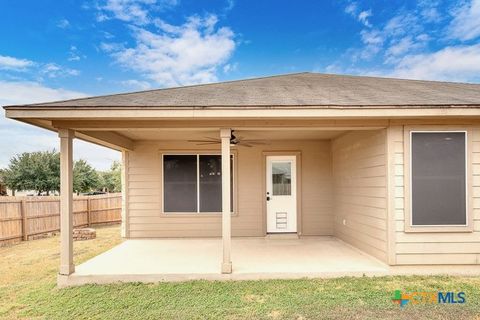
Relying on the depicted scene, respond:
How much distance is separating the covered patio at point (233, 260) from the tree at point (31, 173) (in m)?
19.9

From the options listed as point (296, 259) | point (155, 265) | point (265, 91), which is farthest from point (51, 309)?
point (265, 91)

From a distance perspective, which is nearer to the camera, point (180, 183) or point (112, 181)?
point (180, 183)

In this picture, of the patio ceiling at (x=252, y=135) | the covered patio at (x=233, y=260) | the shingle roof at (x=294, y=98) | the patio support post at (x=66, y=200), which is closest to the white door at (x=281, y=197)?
the covered patio at (x=233, y=260)

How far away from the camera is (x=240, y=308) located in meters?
3.36

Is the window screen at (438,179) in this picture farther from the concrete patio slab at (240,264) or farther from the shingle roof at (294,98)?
the concrete patio slab at (240,264)

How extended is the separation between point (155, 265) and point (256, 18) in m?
11.9

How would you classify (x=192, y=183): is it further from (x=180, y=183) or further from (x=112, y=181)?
(x=112, y=181)

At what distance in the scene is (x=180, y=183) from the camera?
23.4ft

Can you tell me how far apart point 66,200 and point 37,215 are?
4.86 m

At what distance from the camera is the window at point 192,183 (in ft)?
23.3

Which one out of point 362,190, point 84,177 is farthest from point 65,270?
point 84,177

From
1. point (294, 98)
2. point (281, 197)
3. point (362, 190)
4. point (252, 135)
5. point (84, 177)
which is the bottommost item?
point (84, 177)

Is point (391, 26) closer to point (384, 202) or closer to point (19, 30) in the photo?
point (384, 202)

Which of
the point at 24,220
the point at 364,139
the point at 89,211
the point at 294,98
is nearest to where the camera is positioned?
the point at 294,98
